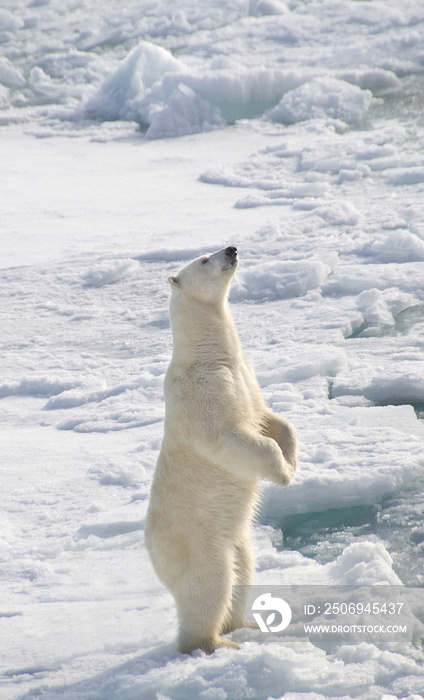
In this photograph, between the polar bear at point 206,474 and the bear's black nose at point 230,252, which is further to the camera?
the bear's black nose at point 230,252

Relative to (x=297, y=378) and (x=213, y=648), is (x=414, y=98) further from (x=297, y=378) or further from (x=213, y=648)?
(x=213, y=648)

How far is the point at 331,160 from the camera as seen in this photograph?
30.5 feet

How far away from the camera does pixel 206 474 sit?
270 centimetres

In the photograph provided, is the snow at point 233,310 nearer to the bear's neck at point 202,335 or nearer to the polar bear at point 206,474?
the polar bear at point 206,474

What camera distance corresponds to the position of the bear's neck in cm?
280

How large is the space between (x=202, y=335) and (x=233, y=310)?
3.22m

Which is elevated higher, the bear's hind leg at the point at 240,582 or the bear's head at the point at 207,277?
the bear's head at the point at 207,277

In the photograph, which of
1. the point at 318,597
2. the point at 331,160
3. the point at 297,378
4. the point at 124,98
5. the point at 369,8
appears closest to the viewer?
the point at 318,597

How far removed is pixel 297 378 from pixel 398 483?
51.7 inches

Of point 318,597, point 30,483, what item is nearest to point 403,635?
point 318,597

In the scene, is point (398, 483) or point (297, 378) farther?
point (297, 378)

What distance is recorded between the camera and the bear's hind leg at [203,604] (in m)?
2.59

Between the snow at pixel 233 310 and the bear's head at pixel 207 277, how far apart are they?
1097 mm

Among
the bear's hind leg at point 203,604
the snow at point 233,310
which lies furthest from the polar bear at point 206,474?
the snow at point 233,310
